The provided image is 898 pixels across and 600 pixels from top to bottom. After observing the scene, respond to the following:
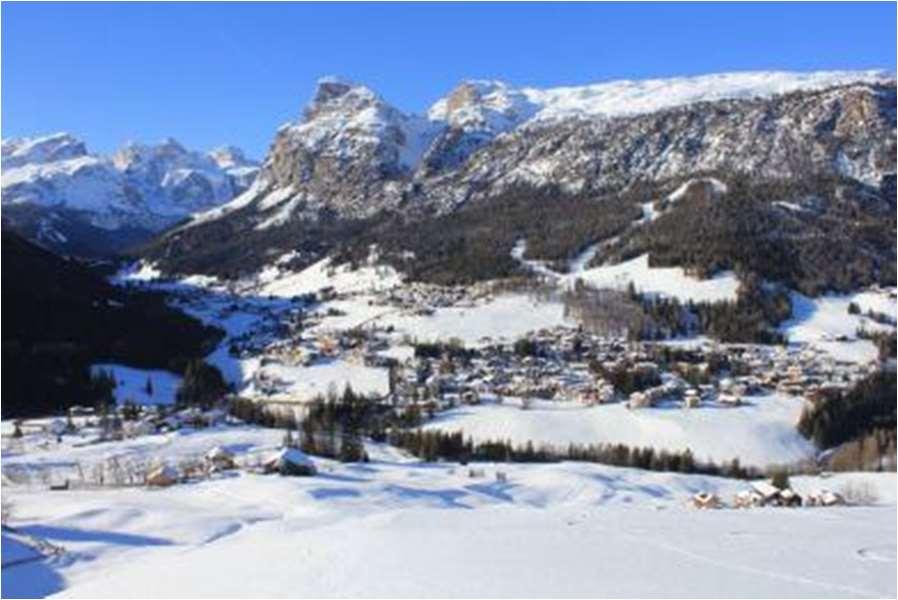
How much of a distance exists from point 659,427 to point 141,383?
68959mm

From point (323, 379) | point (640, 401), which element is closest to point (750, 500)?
point (640, 401)

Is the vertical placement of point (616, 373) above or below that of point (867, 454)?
above

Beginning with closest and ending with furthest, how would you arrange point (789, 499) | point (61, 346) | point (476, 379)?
point (789, 499) → point (476, 379) → point (61, 346)

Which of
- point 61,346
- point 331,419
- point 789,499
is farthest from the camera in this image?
point 61,346

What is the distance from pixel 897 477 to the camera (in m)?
99.1

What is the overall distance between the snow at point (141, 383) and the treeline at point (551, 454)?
45612 millimetres

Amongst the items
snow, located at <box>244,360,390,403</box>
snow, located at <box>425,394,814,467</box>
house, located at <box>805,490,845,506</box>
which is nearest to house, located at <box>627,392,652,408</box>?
snow, located at <box>425,394,814,467</box>

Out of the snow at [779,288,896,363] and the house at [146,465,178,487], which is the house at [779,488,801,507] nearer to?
the house at [146,465,178,487]

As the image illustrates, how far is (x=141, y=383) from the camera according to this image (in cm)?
16600

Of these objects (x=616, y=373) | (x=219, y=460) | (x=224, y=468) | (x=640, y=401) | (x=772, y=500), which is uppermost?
(x=616, y=373)

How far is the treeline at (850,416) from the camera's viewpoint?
422 ft

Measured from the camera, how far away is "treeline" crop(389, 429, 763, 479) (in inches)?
4358

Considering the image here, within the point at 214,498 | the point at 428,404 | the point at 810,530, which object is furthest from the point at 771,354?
the point at 810,530

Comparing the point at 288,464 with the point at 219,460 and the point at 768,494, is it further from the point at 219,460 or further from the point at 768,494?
the point at 768,494
